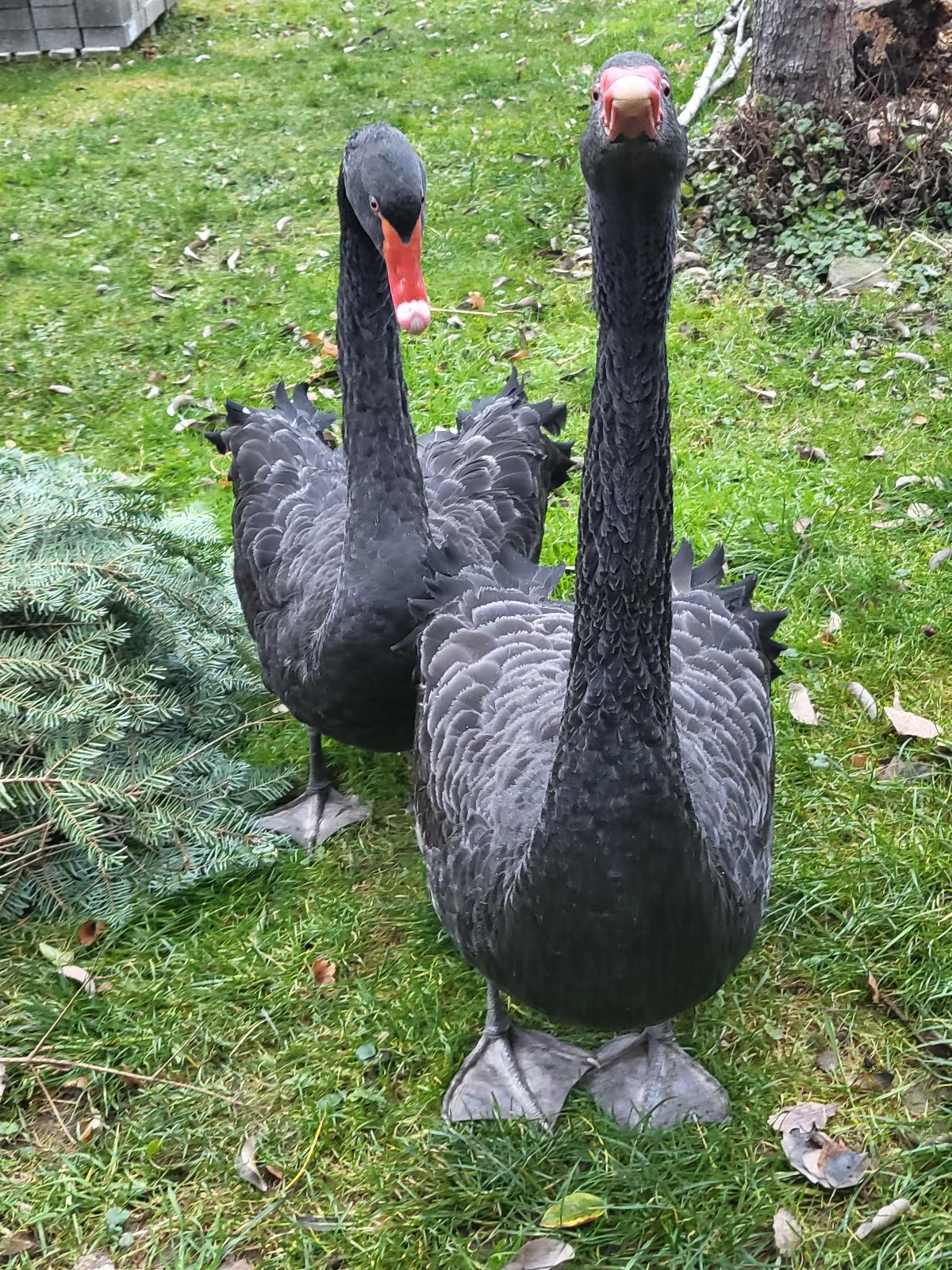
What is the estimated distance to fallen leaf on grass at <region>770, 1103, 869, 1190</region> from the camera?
226cm

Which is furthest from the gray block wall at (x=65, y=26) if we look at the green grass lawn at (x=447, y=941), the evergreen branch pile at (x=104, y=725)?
the evergreen branch pile at (x=104, y=725)

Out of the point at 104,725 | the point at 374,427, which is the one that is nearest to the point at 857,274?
the point at 374,427

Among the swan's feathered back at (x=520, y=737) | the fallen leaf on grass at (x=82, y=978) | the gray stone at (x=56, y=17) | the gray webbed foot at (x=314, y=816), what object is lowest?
the fallen leaf on grass at (x=82, y=978)

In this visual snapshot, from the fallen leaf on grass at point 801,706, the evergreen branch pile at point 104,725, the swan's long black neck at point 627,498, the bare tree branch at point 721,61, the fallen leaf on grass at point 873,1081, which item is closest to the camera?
the swan's long black neck at point 627,498

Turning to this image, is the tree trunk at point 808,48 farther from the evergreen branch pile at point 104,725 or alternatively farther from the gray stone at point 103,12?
the gray stone at point 103,12

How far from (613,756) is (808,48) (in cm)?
511

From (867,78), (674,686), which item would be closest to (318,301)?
(867,78)

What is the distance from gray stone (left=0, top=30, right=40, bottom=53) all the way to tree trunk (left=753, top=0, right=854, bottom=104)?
8106 millimetres

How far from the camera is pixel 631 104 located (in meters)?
1.32

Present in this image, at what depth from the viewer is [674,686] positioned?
7.72 ft

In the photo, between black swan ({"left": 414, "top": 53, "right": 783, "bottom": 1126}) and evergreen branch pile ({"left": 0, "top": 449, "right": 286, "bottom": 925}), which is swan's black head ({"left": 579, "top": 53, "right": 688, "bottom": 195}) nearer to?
black swan ({"left": 414, "top": 53, "right": 783, "bottom": 1126})

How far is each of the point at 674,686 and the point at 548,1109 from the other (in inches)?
38.3

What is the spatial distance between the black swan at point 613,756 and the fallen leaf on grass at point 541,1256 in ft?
0.87

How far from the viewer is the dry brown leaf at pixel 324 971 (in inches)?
112
